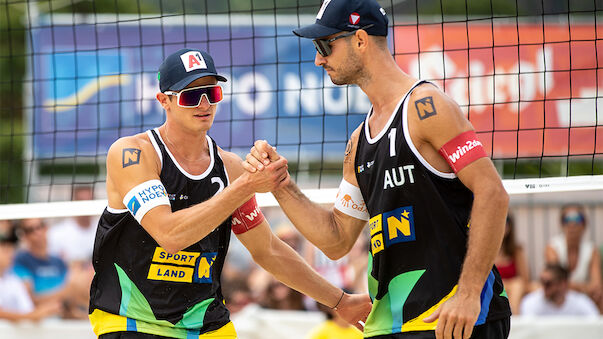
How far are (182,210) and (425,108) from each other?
4.71ft

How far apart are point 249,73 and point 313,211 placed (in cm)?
652

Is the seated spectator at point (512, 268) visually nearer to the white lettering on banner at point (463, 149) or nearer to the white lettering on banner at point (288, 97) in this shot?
the white lettering on banner at point (288, 97)

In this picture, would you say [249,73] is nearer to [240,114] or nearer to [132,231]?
[240,114]

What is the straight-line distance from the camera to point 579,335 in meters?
7.40

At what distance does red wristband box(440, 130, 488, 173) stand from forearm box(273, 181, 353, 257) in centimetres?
100

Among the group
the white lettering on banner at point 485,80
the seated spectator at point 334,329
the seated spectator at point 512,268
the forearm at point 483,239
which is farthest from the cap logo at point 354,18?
the white lettering on banner at point 485,80

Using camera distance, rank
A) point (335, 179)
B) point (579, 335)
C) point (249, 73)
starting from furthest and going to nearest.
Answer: point (335, 179), point (249, 73), point (579, 335)

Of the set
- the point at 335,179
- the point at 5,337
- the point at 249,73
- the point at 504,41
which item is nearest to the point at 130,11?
the point at 335,179

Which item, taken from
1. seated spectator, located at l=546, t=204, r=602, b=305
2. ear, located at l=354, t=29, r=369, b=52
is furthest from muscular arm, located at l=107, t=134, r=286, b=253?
seated spectator, located at l=546, t=204, r=602, b=305

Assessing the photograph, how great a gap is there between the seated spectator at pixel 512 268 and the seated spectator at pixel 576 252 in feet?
1.11

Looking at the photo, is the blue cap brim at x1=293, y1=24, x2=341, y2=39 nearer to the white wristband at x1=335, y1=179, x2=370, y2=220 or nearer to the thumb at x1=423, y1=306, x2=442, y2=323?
the white wristband at x1=335, y1=179, x2=370, y2=220

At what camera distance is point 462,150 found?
12.3 feet

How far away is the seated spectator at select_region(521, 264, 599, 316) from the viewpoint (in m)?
8.51

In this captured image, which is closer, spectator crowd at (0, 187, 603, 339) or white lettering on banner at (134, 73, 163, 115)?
spectator crowd at (0, 187, 603, 339)
